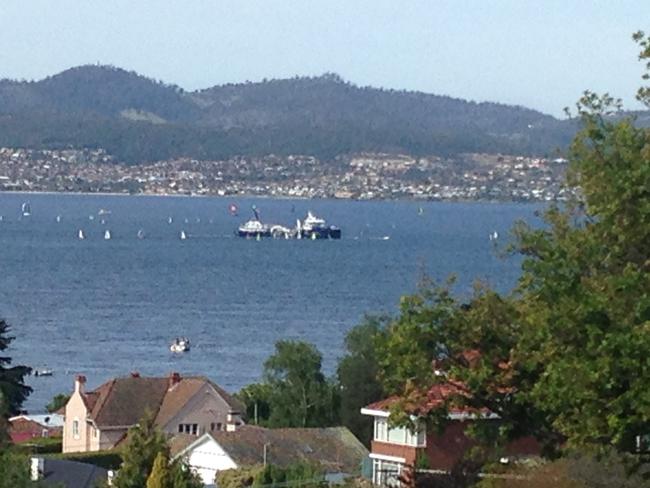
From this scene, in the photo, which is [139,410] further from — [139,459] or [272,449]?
[139,459]

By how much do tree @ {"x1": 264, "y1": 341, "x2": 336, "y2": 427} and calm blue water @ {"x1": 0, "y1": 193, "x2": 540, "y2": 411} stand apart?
15.0ft

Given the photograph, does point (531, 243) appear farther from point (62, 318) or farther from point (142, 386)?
point (62, 318)

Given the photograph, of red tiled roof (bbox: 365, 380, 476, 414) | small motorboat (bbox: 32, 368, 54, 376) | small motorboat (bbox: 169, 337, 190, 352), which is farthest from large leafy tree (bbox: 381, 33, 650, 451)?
small motorboat (bbox: 169, 337, 190, 352)

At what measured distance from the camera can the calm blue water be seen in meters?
66.6

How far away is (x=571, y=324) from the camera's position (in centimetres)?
1400

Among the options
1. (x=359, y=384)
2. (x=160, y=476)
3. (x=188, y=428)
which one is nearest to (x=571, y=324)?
(x=160, y=476)

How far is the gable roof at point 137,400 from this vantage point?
133 ft

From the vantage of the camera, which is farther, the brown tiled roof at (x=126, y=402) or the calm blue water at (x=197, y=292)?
the calm blue water at (x=197, y=292)

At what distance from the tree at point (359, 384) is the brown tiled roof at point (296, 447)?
61.4 inches

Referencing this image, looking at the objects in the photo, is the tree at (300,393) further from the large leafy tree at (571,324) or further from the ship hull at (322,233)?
the ship hull at (322,233)

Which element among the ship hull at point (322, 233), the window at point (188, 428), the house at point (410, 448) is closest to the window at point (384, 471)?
the house at point (410, 448)

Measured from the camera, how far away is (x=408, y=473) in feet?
59.9

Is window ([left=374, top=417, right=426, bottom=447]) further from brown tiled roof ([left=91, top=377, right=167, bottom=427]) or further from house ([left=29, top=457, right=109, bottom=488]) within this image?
brown tiled roof ([left=91, top=377, right=167, bottom=427])

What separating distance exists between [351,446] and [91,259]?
101m
